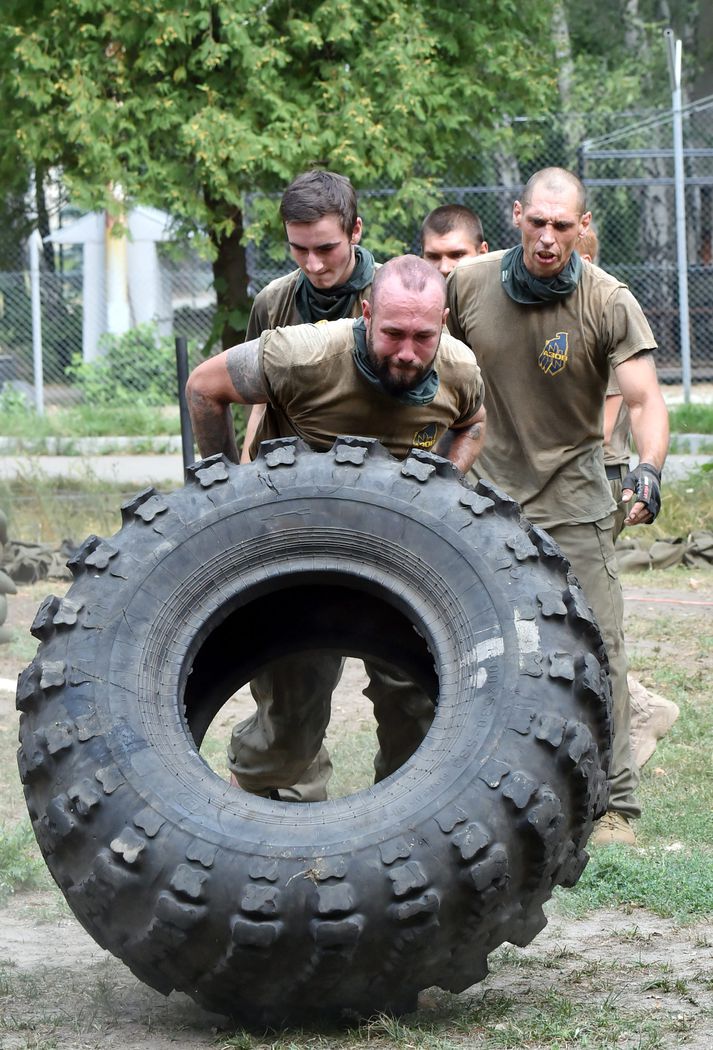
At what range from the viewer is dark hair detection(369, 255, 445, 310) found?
12.7 ft

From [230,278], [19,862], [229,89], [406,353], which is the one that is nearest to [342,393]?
[406,353]

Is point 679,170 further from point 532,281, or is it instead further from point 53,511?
point 532,281

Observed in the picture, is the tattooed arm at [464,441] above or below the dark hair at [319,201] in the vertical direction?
below

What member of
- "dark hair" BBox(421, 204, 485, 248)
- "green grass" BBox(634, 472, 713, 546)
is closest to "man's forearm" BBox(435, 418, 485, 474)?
"dark hair" BBox(421, 204, 485, 248)

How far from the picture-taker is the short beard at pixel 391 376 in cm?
394

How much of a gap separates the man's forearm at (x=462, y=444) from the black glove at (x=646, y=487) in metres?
0.46

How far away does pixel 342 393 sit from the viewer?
13.4ft

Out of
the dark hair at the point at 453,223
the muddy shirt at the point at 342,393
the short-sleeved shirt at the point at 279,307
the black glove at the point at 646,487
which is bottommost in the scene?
the black glove at the point at 646,487

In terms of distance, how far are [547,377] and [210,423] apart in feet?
4.25

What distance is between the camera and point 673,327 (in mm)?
20109

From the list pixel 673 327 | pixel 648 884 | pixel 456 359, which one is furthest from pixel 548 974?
pixel 673 327

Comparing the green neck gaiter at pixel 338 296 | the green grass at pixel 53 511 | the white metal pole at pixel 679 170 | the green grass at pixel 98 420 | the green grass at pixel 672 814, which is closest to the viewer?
the green grass at pixel 672 814

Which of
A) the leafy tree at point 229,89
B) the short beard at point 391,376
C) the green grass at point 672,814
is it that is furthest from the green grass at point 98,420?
the short beard at point 391,376

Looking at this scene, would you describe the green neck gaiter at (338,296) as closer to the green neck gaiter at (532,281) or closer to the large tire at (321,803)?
the green neck gaiter at (532,281)
